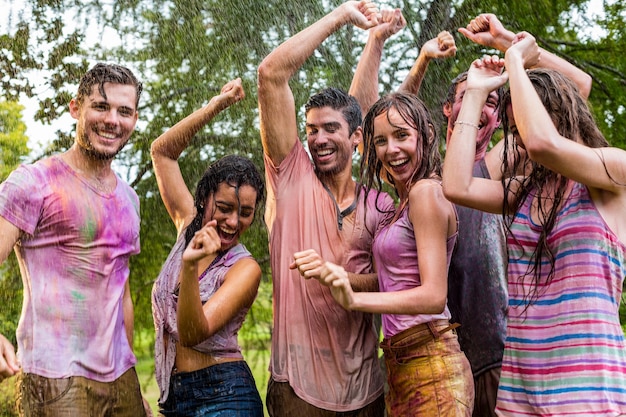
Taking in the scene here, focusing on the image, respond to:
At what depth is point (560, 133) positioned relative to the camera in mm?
2732

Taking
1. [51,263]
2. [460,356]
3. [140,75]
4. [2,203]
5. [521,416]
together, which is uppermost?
[140,75]

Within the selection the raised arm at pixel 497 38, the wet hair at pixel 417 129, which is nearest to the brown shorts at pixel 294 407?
the wet hair at pixel 417 129

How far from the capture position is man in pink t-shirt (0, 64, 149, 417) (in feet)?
10.6

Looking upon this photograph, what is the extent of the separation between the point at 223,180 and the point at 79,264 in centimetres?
70

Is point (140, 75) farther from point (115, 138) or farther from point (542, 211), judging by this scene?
point (542, 211)

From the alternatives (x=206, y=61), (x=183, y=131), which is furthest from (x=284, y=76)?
(x=206, y=61)

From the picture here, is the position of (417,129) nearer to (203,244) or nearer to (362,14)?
(362,14)

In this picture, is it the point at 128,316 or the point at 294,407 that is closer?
the point at 294,407

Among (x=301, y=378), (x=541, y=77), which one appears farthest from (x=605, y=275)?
(x=301, y=378)

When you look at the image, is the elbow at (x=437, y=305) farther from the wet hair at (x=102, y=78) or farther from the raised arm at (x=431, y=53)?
the wet hair at (x=102, y=78)

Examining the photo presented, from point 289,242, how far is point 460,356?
88 cm

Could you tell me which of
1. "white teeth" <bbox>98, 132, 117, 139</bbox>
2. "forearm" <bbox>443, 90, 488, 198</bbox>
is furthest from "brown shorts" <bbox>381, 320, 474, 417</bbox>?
"white teeth" <bbox>98, 132, 117, 139</bbox>

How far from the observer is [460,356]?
3090 mm

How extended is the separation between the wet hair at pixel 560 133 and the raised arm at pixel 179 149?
4.89 feet
